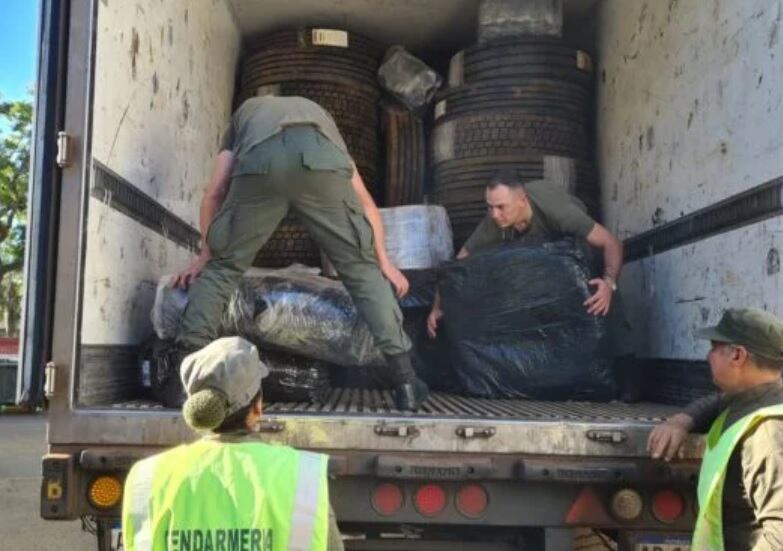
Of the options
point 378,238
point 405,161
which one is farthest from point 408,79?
point 378,238

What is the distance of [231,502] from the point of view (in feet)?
5.75

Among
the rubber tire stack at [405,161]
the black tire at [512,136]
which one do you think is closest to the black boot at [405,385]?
the black tire at [512,136]

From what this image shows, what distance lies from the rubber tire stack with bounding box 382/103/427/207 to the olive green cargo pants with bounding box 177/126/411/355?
1464 millimetres

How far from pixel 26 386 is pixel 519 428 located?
4.54 ft

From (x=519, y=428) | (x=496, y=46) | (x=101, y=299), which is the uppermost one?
(x=496, y=46)

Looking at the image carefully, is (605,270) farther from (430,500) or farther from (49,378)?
(49,378)

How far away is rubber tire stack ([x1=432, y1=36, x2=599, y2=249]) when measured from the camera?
4512 millimetres

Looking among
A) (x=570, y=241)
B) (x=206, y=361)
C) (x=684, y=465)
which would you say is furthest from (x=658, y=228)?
(x=206, y=361)

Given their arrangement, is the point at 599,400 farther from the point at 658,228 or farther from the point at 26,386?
the point at 26,386

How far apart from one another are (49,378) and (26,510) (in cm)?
527

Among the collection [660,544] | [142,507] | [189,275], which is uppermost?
[189,275]

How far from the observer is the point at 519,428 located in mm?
2646

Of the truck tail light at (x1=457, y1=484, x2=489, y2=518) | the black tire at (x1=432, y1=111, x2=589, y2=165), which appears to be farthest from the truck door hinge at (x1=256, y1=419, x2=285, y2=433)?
the black tire at (x1=432, y1=111, x2=589, y2=165)

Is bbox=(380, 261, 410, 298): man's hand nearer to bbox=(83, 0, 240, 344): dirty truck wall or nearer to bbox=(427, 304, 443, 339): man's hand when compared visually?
bbox=(427, 304, 443, 339): man's hand
